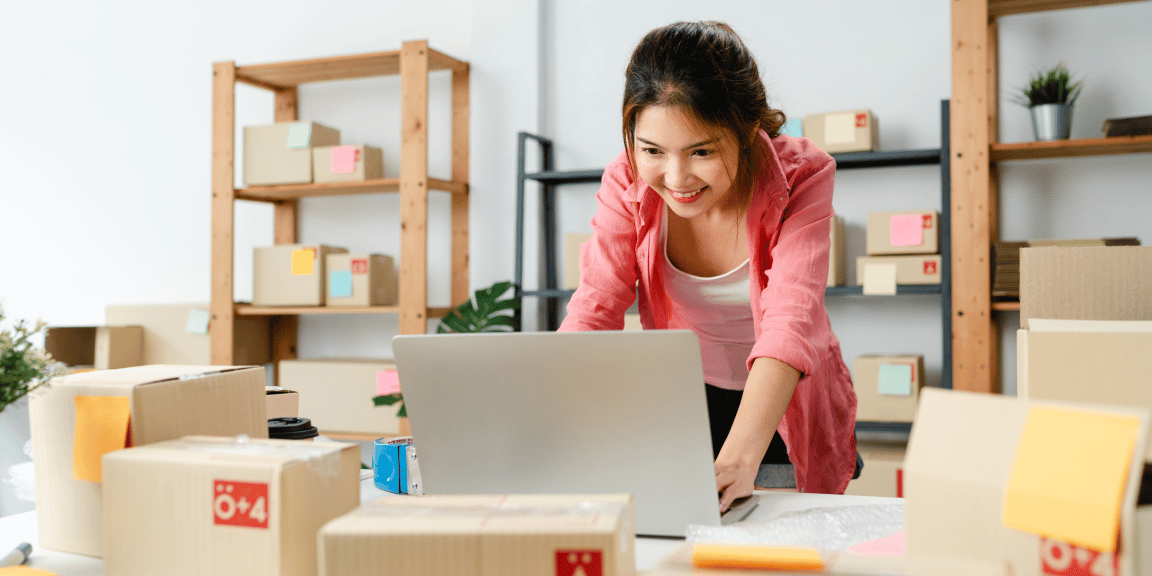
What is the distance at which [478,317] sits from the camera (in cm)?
281

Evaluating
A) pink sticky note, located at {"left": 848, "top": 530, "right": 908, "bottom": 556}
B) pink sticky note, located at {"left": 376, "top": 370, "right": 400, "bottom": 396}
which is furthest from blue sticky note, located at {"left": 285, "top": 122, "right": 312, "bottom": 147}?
pink sticky note, located at {"left": 848, "top": 530, "right": 908, "bottom": 556}

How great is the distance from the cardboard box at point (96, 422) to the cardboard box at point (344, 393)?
6.33 ft

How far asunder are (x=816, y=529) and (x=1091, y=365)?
0.30m

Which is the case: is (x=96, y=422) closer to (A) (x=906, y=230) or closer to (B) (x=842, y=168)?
(A) (x=906, y=230)

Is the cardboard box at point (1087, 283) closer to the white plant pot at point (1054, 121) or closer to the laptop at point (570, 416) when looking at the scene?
the laptop at point (570, 416)

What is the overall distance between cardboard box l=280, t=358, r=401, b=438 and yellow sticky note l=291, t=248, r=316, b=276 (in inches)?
12.7

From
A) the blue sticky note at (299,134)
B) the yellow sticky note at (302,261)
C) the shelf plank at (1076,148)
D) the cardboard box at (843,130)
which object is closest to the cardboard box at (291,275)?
the yellow sticky note at (302,261)

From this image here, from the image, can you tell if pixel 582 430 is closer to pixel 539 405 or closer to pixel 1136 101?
pixel 539 405

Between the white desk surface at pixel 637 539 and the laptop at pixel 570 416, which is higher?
the laptop at pixel 570 416

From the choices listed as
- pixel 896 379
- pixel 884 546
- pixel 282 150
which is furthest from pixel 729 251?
pixel 282 150

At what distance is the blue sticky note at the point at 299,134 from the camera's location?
117 inches

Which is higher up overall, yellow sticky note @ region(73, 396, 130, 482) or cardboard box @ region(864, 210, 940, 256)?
cardboard box @ region(864, 210, 940, 256)

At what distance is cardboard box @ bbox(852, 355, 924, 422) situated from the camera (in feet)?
7.83

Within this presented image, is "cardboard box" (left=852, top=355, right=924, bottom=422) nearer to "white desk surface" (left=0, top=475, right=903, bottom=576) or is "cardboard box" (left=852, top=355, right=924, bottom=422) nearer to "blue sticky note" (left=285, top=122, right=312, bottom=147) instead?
"white desk surface" (left=0, top=475, right=903, bottom=576)
